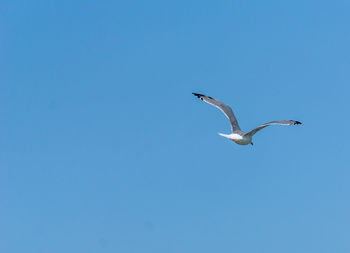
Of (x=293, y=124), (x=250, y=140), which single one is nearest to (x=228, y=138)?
(x=250, y=140)

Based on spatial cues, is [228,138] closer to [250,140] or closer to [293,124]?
[250,140]

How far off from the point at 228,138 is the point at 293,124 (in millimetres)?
3560

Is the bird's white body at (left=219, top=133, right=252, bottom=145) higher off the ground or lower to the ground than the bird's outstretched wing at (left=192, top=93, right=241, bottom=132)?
lower

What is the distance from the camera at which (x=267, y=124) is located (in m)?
28.3

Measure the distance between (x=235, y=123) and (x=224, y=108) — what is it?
999 mm

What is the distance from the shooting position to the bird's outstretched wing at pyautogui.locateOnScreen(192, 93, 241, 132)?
107 feet

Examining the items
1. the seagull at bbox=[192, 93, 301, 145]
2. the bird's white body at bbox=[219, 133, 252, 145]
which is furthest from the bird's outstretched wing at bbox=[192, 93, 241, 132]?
the bird's white body at bbox=[219, 133, 252, 145]

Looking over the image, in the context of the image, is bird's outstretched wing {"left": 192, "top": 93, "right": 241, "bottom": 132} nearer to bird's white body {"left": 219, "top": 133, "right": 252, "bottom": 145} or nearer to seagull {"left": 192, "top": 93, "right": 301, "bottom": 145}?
seagull {"left": 192, "top": 93, "right": 301, "bottom": 145}

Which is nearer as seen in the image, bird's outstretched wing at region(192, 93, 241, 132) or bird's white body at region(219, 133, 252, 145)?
bird's white body at region(219, 133, 252, 145)

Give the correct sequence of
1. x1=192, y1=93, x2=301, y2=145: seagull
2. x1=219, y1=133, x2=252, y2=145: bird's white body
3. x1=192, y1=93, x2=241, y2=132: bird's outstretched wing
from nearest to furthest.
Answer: x1=192, y1=93, x2=301, y2=145: seagull < x1=219, y1=133, x2=252, y2=145: bird's white body < x1=192, y1=93, x2=241, y2=132: bird's outstretched wing

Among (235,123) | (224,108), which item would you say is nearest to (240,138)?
A: (235,123)

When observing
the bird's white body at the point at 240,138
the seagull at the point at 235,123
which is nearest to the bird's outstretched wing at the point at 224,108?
the seagull at the point at 235,123

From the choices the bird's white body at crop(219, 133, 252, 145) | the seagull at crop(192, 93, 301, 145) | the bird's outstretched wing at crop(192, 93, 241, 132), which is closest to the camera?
the seagull at crop(192, 93, 301, 145)

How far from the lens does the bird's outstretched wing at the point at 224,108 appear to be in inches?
1289
